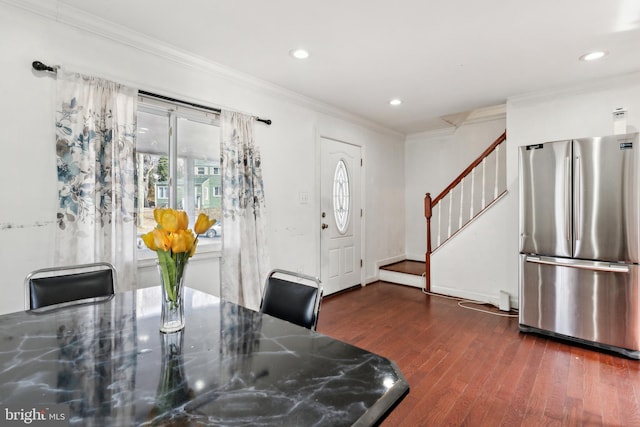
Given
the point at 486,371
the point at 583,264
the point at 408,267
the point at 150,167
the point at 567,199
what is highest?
the point at 150,167

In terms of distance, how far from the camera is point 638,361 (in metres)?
2.49

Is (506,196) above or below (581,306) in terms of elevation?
above

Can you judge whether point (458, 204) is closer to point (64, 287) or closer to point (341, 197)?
point (341, 197)

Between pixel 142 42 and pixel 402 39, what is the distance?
2018mm

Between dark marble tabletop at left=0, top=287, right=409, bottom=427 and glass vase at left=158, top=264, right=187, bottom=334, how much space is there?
0.12 feet

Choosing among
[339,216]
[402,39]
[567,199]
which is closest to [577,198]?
[567,199]

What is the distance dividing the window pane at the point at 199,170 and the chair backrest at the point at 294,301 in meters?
1.60

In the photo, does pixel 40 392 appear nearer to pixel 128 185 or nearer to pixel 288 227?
pixel 128 185

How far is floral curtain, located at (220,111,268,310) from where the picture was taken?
2.91 m

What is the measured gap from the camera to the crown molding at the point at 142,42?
1983 mm

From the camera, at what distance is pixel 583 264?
8.87 ft

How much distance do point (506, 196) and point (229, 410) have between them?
3913 millimetres

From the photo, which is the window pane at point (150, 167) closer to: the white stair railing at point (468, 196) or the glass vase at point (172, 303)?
the glass vase at point (172, 303)

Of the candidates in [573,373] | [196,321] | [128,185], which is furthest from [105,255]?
[573,373]
